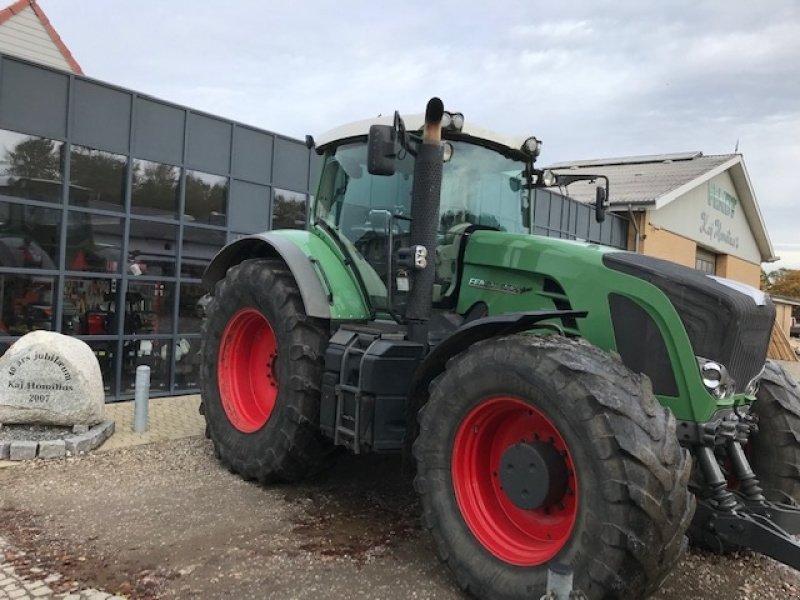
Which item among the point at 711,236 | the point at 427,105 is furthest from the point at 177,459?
the point at 711,236

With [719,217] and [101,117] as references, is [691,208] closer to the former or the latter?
[719,217]

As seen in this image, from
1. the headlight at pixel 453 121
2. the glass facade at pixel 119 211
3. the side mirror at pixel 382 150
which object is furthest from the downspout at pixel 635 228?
the side mirror at pixel 382 150

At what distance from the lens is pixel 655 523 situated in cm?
282

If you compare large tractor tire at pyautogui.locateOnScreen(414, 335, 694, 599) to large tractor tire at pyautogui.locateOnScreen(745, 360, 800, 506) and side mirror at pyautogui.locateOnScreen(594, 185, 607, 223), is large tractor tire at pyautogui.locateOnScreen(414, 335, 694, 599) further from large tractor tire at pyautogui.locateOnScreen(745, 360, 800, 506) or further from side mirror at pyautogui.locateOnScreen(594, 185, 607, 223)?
side mirror at pyautogui.locateOnScreen(594, 185, 607, 223)

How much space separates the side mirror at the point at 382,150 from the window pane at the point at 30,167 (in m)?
5.49

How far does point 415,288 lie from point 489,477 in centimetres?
125

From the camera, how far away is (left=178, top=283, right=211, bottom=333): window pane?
9516mm

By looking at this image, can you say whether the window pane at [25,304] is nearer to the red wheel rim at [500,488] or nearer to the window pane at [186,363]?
the window pane at [186,363]

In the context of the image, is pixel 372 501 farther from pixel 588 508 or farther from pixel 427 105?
pixel 427 105

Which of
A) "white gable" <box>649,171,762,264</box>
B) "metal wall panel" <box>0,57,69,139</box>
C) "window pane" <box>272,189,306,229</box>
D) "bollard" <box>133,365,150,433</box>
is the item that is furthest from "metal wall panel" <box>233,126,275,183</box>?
"white gable" <box>649,171,762,264</box>

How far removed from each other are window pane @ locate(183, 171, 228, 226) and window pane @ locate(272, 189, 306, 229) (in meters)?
0.95

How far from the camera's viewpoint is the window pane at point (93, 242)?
8.20 m

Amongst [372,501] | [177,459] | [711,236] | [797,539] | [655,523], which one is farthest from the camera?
[711,236]

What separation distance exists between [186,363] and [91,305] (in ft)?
5.38
